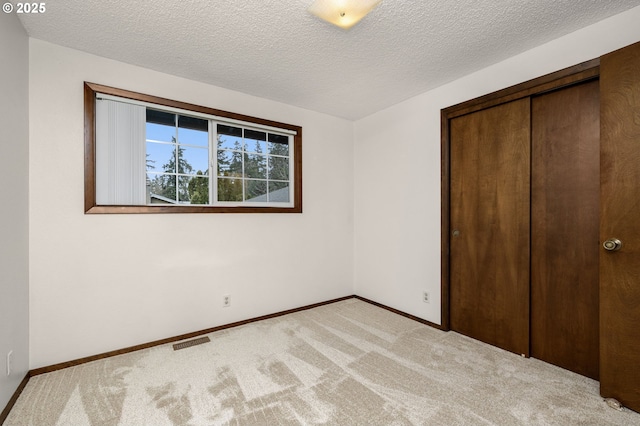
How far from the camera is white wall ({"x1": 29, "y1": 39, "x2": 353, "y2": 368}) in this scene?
2.09 m

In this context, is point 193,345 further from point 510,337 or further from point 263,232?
point 510,337

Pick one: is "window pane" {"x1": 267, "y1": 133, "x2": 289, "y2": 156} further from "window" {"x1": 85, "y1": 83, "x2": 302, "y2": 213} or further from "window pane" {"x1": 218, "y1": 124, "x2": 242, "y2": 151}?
"window pane" {"x1": 218, "y1": 124, "x2": 242, "y2": 151}

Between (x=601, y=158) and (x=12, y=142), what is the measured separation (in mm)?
3746

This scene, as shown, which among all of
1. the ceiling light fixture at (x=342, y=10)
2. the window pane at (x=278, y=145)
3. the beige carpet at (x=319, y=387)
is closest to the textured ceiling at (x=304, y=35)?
the ceiling light fixture at (x=342, y=10)

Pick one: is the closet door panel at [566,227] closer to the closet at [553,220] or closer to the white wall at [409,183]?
the closet at [553,220]

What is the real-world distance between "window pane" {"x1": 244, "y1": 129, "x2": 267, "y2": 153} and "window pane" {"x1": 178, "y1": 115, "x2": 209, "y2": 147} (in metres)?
0.43

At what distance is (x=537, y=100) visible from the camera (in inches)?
88.3

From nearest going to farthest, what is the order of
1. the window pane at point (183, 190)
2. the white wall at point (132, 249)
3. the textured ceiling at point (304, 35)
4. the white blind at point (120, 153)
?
the textured ceiling at point (304, 35)
the white wall at point (132, 249)
the white blind at point (120, 153)
the window pane at point (183, 190)

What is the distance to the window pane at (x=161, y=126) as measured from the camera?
253 cm

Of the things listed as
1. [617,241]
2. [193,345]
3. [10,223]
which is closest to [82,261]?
[10,223]

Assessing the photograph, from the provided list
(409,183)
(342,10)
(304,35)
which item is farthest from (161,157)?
(409,183)

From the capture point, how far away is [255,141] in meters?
3.16

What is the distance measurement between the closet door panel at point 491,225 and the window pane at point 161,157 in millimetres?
2758

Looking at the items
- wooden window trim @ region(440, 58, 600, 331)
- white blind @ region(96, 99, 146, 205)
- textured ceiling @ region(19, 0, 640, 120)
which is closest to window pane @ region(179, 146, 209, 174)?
white blind @ region(96, 99, 146, 205)
